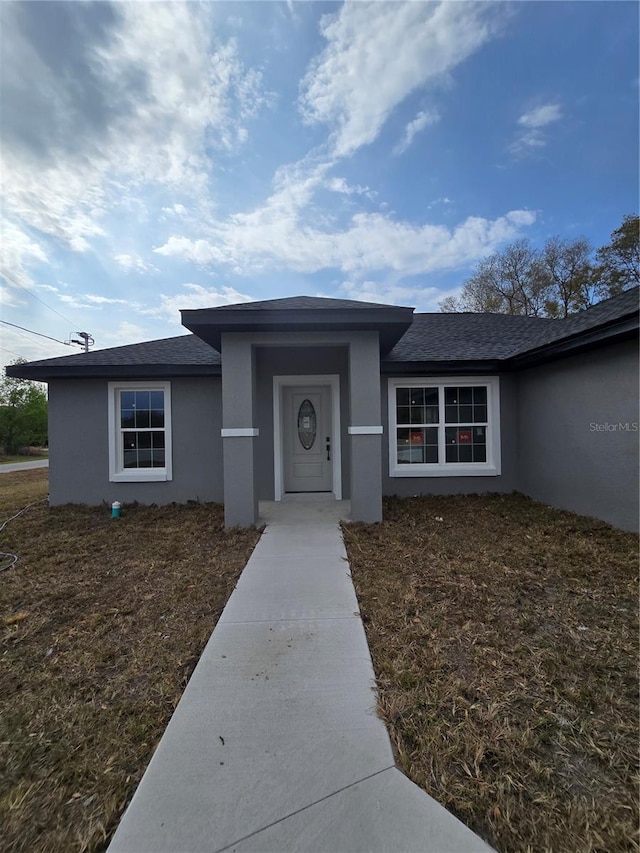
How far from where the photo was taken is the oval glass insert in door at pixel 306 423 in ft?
26.2

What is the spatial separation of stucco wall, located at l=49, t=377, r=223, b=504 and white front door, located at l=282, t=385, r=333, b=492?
1490 mm

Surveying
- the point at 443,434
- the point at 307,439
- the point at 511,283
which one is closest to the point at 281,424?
the point at 307,439

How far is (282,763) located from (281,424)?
6238 millimetres

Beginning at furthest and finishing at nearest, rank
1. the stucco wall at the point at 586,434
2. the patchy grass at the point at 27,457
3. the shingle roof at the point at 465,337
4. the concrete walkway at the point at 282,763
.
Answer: the patchy grass at the point at 27,457 < the shingle roof at the point at 465,337 < the stucco wall at the point at 586,434 < the concrete walkway at the point at 282,763

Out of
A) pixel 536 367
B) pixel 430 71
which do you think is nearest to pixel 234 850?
pixel 536 367

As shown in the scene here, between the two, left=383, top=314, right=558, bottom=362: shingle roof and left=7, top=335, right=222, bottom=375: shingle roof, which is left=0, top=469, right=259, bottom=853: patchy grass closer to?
left=7, top=335, right=222, bottom=375: shingle roof

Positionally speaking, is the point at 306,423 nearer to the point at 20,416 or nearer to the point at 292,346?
the point at 292,346

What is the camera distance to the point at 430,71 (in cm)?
825

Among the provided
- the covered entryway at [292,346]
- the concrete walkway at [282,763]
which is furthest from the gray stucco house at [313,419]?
the concrete walkway at [282,763]

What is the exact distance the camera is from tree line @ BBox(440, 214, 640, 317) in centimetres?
2067

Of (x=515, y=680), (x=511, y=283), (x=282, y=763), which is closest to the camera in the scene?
(x=282, y=763)

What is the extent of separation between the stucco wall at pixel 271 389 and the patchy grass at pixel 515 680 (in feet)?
10.1

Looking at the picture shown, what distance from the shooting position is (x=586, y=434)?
231 inches

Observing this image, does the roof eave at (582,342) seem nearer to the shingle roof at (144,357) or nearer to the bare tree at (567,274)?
the shingle roof at (144,357)
